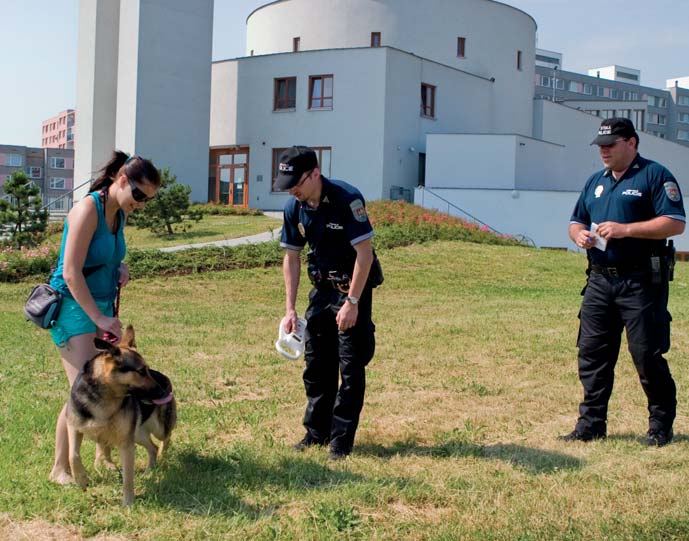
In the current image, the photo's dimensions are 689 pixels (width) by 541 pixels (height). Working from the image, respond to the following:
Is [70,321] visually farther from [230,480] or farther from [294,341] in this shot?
[294,341]

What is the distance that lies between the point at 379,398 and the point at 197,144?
3012 cm

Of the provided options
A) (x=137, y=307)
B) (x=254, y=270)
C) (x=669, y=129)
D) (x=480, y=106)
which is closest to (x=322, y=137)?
(x=480, y=106)

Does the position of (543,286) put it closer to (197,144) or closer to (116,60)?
(197,144)

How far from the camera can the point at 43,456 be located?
512 centimetres

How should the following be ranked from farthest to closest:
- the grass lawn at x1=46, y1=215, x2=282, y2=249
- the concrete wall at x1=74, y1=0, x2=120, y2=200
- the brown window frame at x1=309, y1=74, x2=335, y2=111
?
the brown window frame at x1=309, y1=74, x2=335, y2=111
the concrete wall at x1=74, y1=0, x2=120, y2=200
the grass lawn at x1=46, y1=215, x2=282, y2=249

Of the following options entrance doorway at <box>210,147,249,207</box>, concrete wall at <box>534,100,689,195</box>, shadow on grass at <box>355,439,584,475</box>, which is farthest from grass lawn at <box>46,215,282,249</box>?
concrete wall at <box>534,100,689,195</box>

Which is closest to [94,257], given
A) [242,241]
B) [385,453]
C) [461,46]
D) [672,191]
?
[385,453]

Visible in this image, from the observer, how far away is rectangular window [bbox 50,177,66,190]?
105625mm

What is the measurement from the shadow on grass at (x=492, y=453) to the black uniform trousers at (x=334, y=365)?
0.87 ft

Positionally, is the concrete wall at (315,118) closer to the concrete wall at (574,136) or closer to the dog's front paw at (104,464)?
the concrete wall at (574,136)

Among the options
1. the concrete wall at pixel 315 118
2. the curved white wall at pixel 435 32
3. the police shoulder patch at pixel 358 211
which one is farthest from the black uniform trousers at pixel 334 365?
the curved white wall at pixel 435 32

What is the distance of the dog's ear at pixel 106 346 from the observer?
13.9 feet

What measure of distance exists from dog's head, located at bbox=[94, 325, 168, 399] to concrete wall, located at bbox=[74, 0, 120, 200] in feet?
107

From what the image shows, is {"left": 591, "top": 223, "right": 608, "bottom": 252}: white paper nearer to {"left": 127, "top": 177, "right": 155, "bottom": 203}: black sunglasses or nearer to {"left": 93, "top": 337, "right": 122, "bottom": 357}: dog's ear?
{"left": 127, "top": 177, "right": 155, "bottom": 203}: black sunglasses
